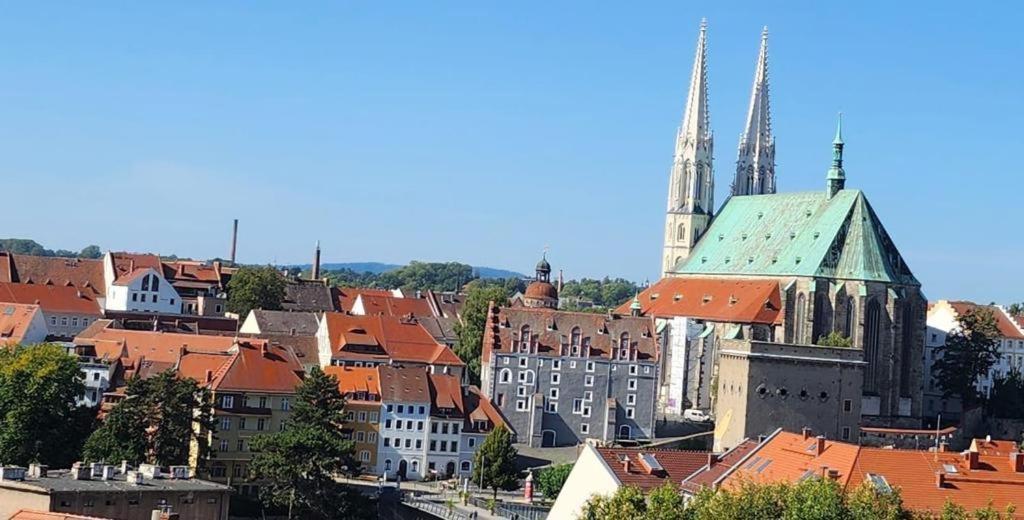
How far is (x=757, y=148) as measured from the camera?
469ft

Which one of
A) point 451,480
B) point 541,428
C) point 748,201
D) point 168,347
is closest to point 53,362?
point 168,347

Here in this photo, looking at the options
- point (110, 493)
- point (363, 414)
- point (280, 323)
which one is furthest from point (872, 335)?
point (110, 493)

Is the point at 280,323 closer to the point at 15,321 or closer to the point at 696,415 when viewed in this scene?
the point at 15,321

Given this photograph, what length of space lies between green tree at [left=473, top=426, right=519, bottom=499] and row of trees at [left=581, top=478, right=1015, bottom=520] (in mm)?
36320

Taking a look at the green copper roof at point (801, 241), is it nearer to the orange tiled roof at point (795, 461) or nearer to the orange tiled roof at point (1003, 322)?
the orange tiled roof at point (1003, 322)

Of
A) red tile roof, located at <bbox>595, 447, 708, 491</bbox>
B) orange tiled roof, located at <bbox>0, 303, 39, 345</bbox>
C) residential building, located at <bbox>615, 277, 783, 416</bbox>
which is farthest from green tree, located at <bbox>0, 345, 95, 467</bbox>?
residential building, located at <bbox>615, 277, 783, 416</bbox>

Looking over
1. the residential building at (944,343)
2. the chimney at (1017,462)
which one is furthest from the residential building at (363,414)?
the residential building at (944,343)

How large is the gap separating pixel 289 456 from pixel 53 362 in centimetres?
1574

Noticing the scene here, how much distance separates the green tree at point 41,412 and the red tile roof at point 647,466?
30865 mm

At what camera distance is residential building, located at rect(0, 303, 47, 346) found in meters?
109

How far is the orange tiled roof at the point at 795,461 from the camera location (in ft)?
201

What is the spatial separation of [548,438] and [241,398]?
2184 cm

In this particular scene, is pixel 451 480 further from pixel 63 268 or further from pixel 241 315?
pixel 63 268

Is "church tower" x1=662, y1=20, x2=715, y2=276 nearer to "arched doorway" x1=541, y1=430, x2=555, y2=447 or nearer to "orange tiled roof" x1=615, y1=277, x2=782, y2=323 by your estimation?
"orange tiled roof" x1=615, y1=277, x2=782, y2=323
